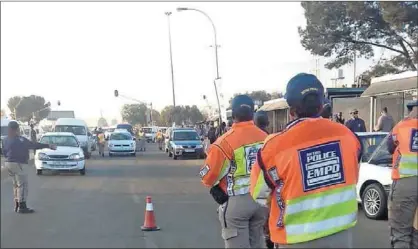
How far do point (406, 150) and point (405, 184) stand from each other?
359 millimetres

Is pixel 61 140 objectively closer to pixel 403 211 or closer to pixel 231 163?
pixel 403 211

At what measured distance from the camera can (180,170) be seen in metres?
20.5

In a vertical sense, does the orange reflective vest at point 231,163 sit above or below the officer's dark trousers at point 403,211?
above

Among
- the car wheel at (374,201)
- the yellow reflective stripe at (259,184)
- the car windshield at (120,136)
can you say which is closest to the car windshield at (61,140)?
the car windshield at (120,136)

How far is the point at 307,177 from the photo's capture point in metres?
2.96

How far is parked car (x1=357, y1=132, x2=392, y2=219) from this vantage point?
908cm

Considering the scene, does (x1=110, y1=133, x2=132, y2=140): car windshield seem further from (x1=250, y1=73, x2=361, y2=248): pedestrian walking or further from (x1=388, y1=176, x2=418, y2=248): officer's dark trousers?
(x1=250, y1=73, x2=361, y2=248): pedestrian walking

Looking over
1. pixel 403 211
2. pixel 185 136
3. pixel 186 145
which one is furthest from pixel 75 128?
pixel 403 211

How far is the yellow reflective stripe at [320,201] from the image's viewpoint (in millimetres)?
2961

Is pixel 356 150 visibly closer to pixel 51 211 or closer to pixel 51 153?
pixel 51 211

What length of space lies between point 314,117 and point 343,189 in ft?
1.38

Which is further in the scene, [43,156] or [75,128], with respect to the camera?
[75,128]

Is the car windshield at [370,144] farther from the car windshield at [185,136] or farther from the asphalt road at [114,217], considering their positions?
the car windshield at [185,136]

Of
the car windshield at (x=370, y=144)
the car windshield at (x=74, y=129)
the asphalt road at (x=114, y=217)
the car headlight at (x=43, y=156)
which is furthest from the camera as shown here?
the car windshield at (x=74, y=129)
